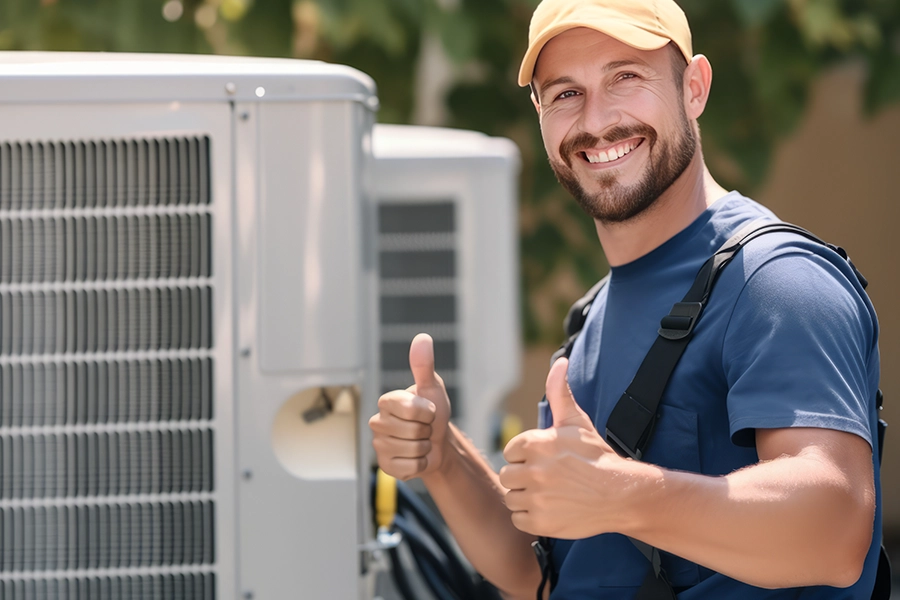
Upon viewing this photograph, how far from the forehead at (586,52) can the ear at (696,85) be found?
8cm

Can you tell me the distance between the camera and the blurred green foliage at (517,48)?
416 centimetres

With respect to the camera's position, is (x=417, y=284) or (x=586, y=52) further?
(x=417, y=284)

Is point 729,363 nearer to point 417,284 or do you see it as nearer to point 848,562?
point 848,562

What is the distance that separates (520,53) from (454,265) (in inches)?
83.3

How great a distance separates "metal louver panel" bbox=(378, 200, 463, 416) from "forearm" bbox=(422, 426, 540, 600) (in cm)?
205

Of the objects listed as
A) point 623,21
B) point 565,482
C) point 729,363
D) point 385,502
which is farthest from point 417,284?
point 565,482

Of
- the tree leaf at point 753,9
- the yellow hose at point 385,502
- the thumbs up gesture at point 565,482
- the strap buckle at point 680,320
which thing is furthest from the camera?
the tree leaf at point 753,9

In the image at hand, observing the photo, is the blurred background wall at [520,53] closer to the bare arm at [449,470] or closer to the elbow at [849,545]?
the bare arm at [449,470]

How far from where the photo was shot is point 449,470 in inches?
70.4

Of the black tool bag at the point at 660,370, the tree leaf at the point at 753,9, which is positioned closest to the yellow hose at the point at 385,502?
the black tool bag at the point at 660,370

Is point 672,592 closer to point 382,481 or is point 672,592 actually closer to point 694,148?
point 694,148

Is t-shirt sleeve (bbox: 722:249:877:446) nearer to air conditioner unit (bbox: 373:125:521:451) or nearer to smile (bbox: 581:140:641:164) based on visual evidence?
smile (bbox: 581:140:641:164)

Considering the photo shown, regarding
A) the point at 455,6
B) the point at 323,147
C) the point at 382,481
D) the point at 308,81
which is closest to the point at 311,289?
the point at 323,147

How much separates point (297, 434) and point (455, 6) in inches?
135
